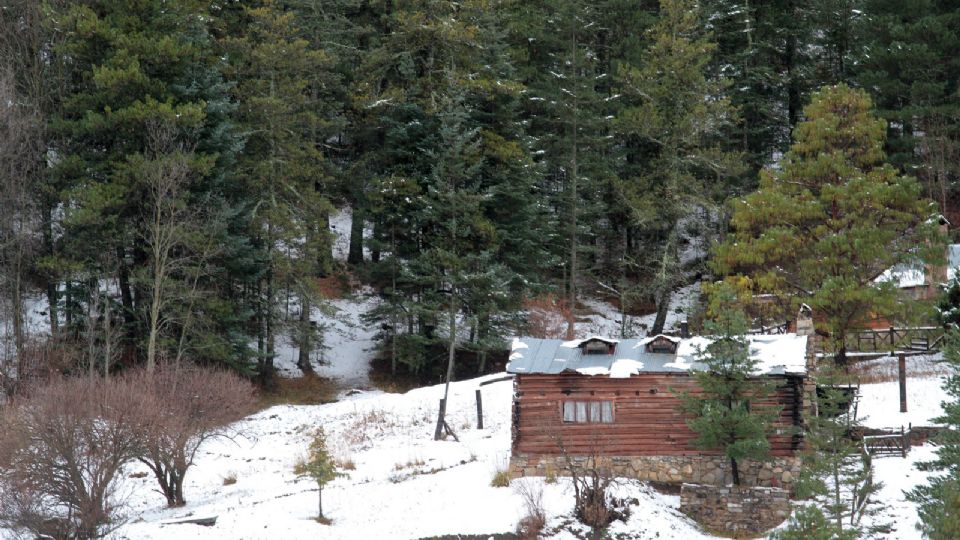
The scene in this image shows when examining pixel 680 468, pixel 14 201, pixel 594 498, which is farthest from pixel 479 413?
pixel 14 201

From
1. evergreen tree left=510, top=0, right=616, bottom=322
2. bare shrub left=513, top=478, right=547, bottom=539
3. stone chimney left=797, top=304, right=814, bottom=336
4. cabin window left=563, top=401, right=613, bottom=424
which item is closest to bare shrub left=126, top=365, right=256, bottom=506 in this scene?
bare shrub left=513, top=478, right=547, bottom=539

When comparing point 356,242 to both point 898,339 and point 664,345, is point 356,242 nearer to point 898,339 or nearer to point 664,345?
point 664,345

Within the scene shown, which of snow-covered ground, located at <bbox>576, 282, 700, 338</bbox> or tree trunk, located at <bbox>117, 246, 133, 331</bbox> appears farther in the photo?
snow-covered ground, located at <bbox>576, 282, 700, 338</bbox>

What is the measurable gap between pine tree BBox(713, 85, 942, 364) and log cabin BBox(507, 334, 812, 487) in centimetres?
573

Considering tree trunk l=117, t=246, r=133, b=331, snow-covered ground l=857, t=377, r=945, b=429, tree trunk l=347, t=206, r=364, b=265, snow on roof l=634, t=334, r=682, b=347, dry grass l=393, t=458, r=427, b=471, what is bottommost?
dry grass l=393, t=458, r=427, b=471

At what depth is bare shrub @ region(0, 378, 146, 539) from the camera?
2067 centimetres

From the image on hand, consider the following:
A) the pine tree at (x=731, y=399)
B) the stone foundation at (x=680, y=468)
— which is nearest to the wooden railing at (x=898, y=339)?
the stone foundation at (x=680, y=468)

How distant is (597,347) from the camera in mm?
26203

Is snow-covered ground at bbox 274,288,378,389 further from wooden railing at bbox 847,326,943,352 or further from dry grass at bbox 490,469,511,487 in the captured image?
wooden railing at bbox 847,326,943,352

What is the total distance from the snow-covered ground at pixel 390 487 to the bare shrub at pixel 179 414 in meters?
1.04

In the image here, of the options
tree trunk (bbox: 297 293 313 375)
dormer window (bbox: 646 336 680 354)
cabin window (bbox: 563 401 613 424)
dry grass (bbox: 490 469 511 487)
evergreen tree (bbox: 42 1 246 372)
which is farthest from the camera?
tree trunk (bbox: 297 293 313 375)

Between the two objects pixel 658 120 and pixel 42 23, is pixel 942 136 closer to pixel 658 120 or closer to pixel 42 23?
pixel 658 120

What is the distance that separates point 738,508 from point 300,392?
20.4 meters

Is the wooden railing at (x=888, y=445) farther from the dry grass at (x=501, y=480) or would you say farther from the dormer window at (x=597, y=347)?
the dry grass at (x=501, y=480)
